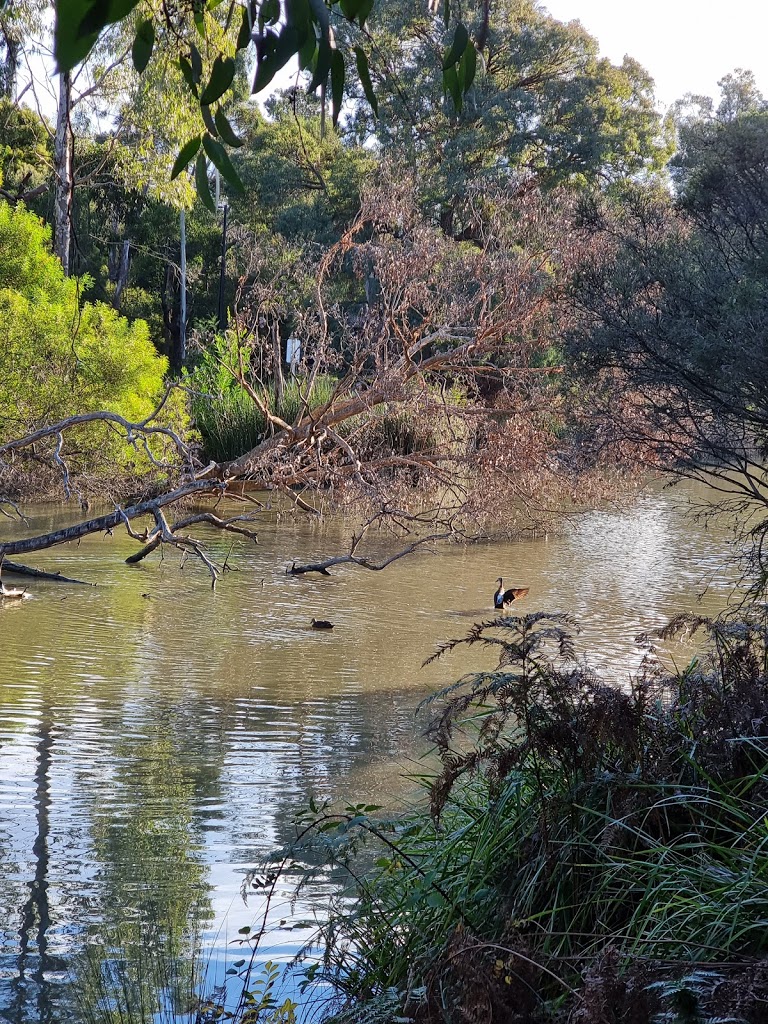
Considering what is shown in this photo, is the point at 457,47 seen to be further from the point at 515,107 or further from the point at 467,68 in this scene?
the point at 515,107

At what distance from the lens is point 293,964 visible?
3.24 m

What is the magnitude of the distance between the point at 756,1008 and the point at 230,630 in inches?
297

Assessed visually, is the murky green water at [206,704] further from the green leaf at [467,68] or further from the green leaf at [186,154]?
the green leaf at [467,68]

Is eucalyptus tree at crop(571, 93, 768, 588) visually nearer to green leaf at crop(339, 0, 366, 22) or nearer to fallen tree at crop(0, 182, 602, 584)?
fallen tree at crop(0, 182, 602, 584)

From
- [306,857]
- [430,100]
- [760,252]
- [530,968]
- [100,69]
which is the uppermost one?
[430,100]

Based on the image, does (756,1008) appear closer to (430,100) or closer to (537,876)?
(537,876)

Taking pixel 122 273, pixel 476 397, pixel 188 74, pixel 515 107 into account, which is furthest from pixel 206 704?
pixel 122 273

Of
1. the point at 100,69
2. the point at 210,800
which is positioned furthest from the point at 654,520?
the point at 210,800

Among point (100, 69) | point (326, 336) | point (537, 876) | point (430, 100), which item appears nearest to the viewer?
point (537, 876)

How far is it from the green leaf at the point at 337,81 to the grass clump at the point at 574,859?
1.67 metres

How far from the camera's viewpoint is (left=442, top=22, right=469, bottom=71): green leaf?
1.93 metres

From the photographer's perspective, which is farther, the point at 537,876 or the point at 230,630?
the point at 230,630

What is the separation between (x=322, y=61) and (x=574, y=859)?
2143 millimetres

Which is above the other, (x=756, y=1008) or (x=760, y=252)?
(x=760, y=252)
